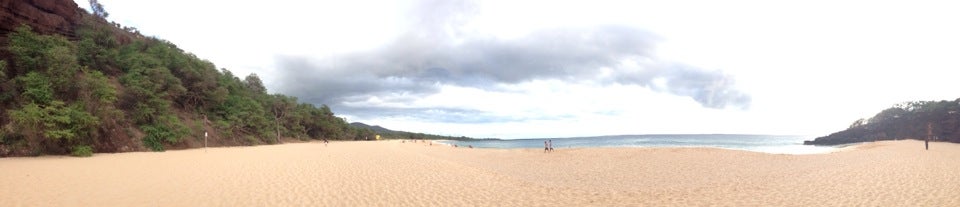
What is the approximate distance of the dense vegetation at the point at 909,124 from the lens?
3061 inches

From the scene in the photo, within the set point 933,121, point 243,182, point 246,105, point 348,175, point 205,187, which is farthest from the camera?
point 933,121

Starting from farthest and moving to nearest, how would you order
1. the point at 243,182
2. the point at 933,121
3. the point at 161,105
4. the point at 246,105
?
the point at 933,121 → the point at 246,105 → the point at 161,105 → the point at 243,182

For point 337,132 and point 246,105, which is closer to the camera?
point 246,105

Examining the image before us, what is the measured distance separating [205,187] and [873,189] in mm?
19738

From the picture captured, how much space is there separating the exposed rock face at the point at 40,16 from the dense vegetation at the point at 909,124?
114724 millimetres

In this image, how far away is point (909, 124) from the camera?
89.0m

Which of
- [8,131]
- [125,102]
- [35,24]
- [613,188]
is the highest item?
[35,24]

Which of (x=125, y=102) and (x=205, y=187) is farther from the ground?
(x=125, y=102)

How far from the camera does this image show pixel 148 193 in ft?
37.6

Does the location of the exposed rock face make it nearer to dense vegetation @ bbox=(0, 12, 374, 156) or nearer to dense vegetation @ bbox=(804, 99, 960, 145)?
dense vegetation @ bbox=(0, 12, 374, 156)

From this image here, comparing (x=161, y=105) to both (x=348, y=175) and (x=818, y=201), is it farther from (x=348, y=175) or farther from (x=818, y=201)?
(x=818, y=201)

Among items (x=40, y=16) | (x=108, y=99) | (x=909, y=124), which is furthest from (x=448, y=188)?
(x=909, y=124)

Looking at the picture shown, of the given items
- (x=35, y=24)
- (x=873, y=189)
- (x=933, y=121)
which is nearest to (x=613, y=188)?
(x=873, y=189)

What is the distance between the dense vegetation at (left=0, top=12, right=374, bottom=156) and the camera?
77.3ft
